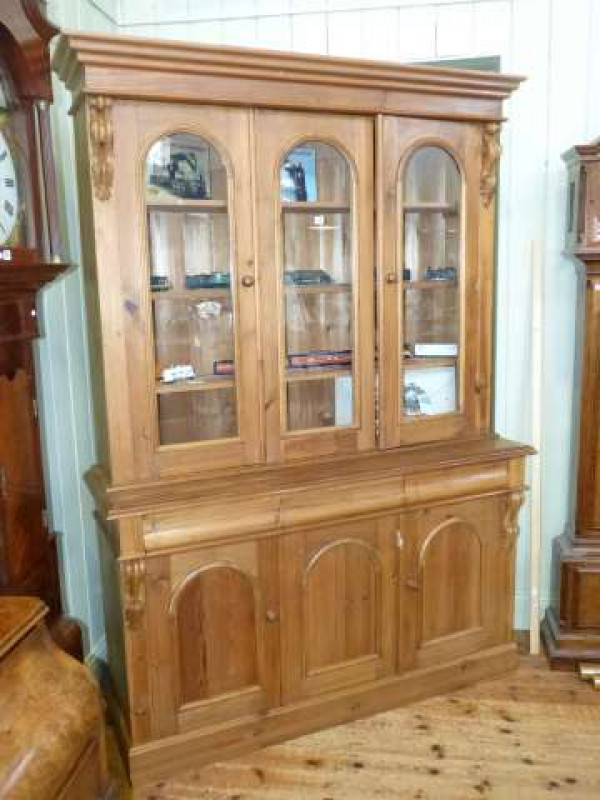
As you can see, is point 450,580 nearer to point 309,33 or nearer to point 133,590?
point 133,590

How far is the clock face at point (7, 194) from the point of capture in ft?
4.95

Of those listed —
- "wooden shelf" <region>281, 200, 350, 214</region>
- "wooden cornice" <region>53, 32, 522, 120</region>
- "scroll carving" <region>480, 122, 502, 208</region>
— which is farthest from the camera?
"scroll carving" <region>480, 122, 502, 208</region>

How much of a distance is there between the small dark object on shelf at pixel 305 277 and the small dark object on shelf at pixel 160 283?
0.37m

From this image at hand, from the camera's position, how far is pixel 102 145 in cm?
177

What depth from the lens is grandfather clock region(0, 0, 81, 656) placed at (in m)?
1.52

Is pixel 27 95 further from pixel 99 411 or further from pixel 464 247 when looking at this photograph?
pixel 464 247

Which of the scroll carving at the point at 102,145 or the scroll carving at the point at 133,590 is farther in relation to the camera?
the scroll carving at the point at 133,590

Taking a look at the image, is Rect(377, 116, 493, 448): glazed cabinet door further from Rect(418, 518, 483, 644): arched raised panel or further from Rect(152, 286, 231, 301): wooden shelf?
Rect(152, 286, 231, 301): wooden shelf

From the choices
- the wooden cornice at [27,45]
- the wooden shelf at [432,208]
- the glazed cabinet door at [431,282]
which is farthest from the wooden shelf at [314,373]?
the wooden cornice at [27,45]

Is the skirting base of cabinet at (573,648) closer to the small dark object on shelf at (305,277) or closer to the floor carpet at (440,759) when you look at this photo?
the floor carpet at (440,759)

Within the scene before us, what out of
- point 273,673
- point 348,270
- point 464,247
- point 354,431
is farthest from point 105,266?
point 273,673

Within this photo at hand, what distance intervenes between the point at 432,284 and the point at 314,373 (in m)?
0.53

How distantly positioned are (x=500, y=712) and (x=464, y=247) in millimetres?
1583

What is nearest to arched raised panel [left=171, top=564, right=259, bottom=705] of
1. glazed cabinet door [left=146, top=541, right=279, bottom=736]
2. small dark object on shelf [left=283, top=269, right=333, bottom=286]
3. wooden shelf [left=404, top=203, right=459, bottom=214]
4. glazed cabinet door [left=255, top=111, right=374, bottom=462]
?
glazed cabinet door [left=146, top=541, right=279, bottom=736]
